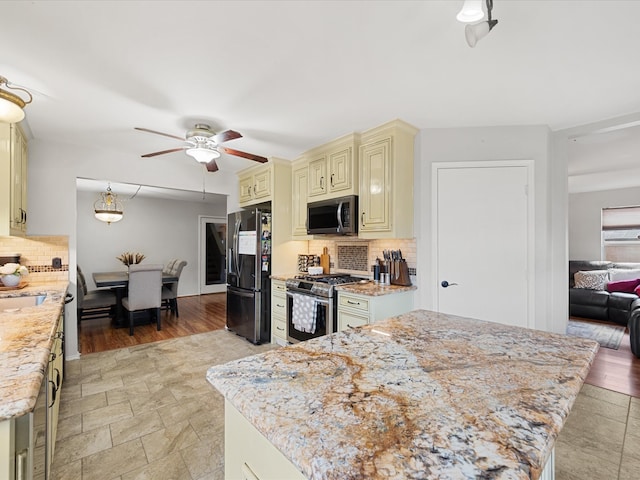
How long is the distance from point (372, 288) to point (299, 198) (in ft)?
5.41

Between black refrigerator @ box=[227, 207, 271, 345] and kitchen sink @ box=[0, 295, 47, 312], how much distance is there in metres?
1.94

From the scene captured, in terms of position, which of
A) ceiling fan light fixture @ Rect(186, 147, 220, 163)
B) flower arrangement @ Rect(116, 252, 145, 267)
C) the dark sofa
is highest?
ceiling fan light fixture @ Rect(186, 147, 220, 163)

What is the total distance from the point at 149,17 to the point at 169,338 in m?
3.70

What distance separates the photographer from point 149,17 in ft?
4.91

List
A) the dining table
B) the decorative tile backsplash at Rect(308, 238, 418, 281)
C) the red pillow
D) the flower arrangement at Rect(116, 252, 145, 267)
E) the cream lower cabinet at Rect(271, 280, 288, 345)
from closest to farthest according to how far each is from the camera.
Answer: the decorative tile backsplash at Rect(308, 238, 418, 281) < the cream lower cabinet at Rect(271, 280, 288, 345) < the dining table < the red pillow < the flower arrangement at Rect(116, 252, 145, 267)

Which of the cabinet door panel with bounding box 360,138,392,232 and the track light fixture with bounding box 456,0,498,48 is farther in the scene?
the cabinet door panel with bounding box 360,138,392,232

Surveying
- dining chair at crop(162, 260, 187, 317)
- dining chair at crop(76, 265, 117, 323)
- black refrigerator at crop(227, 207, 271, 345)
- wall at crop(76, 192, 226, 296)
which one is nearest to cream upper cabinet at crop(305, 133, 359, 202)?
black refrigerator at crop(227, 207, 271, 345)

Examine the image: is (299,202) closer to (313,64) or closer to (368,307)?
(368,307)

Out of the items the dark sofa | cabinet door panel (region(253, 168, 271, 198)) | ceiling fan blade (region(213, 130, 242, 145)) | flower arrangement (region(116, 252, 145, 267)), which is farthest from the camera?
flower arrangement (region(116, 252, 145, 267))

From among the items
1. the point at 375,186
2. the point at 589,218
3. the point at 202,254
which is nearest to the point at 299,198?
the point at 375,186

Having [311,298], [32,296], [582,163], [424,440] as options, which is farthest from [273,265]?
[582,163]

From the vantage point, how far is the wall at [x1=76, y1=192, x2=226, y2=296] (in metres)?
6.05

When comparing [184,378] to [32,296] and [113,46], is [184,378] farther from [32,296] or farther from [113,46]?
[113,46]

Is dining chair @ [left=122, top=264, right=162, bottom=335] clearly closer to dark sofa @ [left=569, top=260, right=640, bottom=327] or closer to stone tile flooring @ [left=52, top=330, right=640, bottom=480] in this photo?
stone tile flooring @ [left=52, top=330, right=640, bottom=480]
